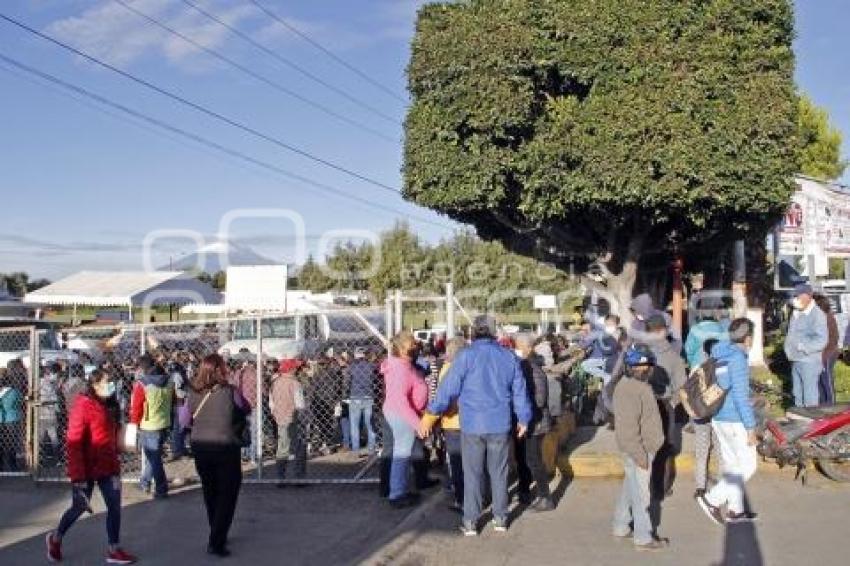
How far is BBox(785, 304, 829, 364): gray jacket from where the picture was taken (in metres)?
11.4

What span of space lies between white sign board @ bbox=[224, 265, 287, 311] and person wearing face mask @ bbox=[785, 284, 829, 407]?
2135 centimetres

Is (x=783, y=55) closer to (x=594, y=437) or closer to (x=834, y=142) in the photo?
(x=594, y=437)

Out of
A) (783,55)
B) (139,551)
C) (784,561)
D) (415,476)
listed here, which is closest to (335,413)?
(415,476)

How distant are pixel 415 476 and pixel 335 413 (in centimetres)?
328

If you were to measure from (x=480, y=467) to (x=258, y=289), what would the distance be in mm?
24228

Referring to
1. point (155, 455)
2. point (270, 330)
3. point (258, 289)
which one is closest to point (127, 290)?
point (258, 289)

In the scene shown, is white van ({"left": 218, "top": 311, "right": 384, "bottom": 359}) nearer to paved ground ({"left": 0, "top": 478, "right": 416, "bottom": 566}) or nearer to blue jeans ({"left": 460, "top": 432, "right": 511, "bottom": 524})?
paved ground ({"left": 0, "top": 478, "right": 416, "bottom": 566})

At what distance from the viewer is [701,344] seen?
34.8 ft

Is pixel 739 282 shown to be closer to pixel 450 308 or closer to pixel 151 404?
pixel 450 308

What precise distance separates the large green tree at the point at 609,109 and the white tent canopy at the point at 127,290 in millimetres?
21487

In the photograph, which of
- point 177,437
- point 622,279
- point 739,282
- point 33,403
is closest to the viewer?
point 33,403

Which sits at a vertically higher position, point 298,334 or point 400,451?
point 298,334

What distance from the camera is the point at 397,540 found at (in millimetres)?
7828

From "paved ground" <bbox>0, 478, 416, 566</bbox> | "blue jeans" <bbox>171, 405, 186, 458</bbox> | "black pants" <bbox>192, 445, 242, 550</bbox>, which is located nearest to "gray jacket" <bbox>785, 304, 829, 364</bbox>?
"paved ground" <bbox>0, 478, 416, 566</bbox>
